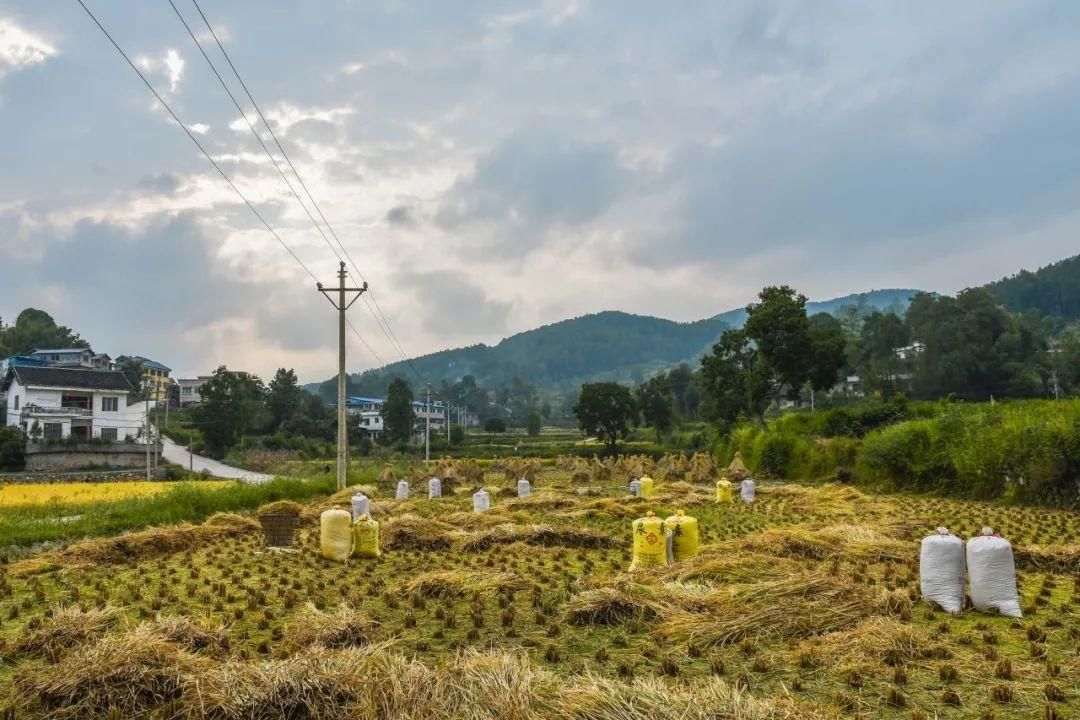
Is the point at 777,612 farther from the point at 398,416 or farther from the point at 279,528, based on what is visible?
the point at 398,416

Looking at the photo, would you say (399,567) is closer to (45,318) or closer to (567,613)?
(567,613)

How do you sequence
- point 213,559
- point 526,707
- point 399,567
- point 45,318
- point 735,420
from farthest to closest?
point 45,318 → point 735,420 → point 213,559 → point 399,567 → point 526,707

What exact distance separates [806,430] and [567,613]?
31654 millimetres

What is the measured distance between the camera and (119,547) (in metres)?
12.4

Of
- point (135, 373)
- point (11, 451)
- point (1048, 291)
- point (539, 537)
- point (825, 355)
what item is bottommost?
point (539, 537)

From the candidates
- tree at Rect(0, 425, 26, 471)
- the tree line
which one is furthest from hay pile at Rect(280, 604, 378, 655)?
tree at Rect(0, 425, 26, 471)

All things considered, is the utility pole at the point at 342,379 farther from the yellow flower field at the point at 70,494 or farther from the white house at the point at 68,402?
the white house at the point at 68,402

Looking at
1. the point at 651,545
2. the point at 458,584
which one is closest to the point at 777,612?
the point at 651,545

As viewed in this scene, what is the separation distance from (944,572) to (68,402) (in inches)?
2199

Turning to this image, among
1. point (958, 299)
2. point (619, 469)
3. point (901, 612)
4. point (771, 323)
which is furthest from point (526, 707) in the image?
point (958, 299)

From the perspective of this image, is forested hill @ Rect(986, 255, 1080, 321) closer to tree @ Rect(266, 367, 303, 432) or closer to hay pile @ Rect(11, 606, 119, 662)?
tree @ Rect(266, 367, 303, 432)

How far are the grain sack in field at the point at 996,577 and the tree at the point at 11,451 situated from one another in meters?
48.2

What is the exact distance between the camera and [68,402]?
51906 millimetres

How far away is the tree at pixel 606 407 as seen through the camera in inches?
2504
